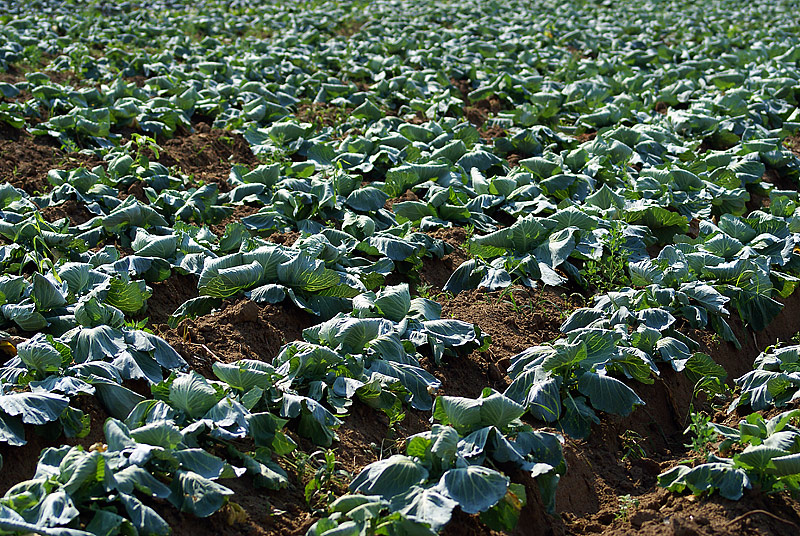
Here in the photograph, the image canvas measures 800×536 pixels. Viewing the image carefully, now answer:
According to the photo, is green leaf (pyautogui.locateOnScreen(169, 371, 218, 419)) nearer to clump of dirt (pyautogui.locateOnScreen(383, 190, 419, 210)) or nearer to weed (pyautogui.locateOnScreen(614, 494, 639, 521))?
weed (pyautogui.locateOnScreen(614, 494, 639, 521))

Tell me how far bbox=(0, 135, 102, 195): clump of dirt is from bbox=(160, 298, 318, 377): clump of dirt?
2444 mm

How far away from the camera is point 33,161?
641cm

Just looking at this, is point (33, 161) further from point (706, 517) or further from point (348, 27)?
point (348, 27)

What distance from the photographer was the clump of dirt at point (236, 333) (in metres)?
4.03

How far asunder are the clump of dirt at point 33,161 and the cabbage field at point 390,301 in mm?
30

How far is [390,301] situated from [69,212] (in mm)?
2722

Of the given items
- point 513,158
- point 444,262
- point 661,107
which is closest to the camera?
point 444,262

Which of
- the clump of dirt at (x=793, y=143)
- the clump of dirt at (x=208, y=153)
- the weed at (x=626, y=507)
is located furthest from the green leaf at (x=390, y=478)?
the clump of dirt at (x=793, y=143)

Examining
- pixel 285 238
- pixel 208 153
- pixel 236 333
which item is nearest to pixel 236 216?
pixel 285 238

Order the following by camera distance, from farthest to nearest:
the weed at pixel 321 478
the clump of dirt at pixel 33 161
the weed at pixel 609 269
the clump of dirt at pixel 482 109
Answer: the clump of dirt at pixel 482 109 → the clump of dirt at pixel 33 161 → the weed at pixel 609 269 → the weed at pixel 321 478

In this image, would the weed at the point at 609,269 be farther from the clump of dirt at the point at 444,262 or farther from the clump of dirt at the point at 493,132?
the clump of dirt at the point at 493,132

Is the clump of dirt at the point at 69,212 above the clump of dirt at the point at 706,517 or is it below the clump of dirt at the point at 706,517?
above

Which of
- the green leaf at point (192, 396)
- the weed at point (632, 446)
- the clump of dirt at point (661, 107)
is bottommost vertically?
the weed at point (632, 446)

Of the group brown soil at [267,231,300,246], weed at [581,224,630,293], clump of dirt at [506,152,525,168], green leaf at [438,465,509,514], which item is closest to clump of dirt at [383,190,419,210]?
brown soil at [267,231,300,246]
